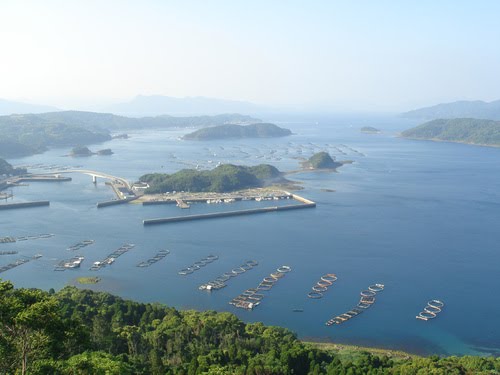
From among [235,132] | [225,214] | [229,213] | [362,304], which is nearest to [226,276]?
[362,304]

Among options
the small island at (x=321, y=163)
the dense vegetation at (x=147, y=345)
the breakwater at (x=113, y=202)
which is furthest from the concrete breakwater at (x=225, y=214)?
the small island at (x=321, y=163)

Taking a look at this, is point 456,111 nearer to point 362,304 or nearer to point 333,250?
point 333,250

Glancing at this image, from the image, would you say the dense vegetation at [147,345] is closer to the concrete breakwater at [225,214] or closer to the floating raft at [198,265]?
the floating raft at [198,265]

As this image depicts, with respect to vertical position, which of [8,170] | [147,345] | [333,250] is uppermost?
[8,170]

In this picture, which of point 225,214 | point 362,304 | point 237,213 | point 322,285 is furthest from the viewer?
point 237,213

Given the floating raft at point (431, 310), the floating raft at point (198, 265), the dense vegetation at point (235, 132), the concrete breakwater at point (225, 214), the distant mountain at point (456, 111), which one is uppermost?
the distant mountain at point (456, 111)

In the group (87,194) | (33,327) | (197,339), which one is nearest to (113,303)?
(197,339)

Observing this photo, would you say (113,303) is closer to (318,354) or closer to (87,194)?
(318,354)
